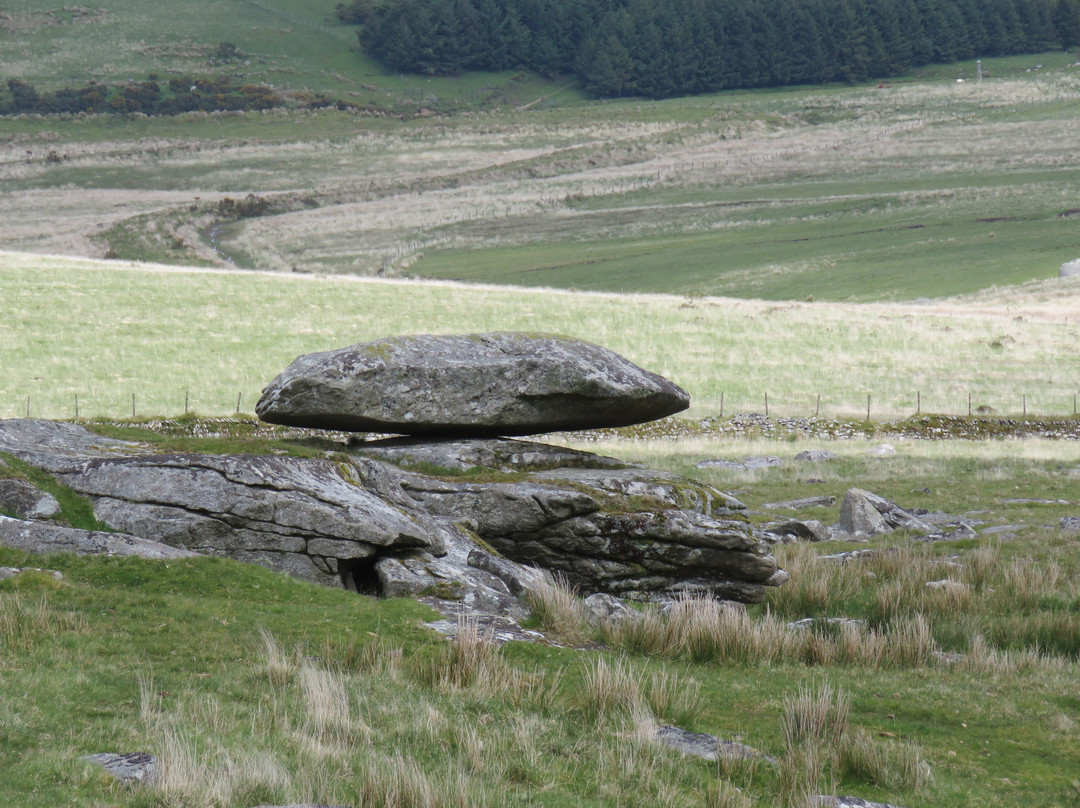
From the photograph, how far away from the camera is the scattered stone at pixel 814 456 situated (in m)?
31.6

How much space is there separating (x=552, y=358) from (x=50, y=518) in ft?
27.8

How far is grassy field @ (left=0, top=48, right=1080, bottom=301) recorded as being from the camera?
95.0m

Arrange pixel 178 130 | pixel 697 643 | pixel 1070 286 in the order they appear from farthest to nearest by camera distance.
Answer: pixel 178 130, pixel 1070 286, pixel 697 643

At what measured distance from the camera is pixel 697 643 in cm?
1250

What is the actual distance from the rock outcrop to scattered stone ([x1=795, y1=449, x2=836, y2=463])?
1393 centimetres

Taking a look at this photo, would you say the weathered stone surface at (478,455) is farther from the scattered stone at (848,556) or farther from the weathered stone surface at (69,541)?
the weathered stone surface at (69,541)

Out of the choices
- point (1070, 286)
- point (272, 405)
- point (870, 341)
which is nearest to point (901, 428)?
point (870, 341)

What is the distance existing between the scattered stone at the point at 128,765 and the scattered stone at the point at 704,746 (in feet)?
13.1

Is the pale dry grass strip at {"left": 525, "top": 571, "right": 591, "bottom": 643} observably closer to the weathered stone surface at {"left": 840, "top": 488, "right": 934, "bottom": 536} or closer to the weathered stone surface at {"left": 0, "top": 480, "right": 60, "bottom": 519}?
the weathered stone surface at {"left": 0, "top": 480, "right": 60, "bottom": 519}

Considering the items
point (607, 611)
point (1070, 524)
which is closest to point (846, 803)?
point (607, 611)

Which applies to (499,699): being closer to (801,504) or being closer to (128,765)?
(128,765)

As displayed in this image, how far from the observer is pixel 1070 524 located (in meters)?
21.3

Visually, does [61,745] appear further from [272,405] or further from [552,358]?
[552,358]

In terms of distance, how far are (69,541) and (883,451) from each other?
2614 cm
